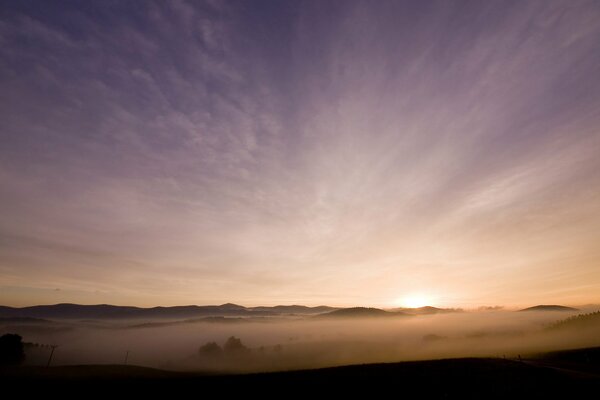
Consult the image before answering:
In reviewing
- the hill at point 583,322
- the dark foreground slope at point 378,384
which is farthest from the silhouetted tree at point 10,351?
the hill at point 583,322

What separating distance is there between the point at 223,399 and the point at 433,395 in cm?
2897

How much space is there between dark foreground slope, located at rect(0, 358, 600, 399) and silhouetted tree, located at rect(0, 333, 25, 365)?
79.6 m

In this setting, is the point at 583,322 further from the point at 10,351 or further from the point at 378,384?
the point at 10,351

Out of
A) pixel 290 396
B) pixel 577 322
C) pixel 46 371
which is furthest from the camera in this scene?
pixel 577 322

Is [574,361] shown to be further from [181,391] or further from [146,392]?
[146,392]

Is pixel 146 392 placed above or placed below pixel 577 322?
below

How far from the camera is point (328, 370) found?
6103 cm

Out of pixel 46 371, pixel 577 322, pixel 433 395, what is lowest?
pixel 46 371

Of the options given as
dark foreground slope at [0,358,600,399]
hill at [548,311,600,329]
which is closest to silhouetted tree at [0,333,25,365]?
dark foreground slope at [0,358,600,399]

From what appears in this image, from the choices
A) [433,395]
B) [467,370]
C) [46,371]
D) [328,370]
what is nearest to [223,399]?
[328,370]

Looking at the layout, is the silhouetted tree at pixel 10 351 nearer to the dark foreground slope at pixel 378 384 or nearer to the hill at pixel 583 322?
the dark foreground slope at pixel 378 384

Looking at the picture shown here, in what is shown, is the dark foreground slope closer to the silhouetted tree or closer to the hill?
the silhouetted tree

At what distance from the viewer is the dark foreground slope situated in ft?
151

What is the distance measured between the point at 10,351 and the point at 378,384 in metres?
136
